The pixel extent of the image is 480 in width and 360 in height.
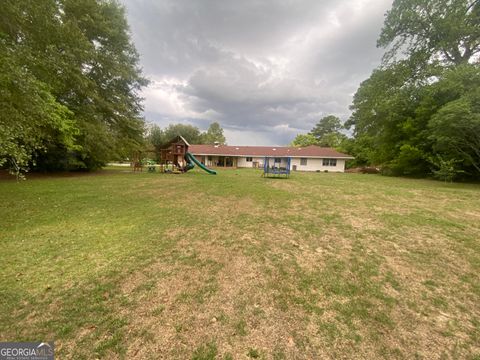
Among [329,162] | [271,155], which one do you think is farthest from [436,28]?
[271,155]

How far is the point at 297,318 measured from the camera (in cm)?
255

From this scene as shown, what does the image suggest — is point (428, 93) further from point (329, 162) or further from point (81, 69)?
point (81, 69)

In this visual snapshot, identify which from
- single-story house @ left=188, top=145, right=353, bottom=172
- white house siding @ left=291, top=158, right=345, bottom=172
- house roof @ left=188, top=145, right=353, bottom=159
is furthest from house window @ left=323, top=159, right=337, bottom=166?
house roof @ left=188, top=145, right=353, bottom=159

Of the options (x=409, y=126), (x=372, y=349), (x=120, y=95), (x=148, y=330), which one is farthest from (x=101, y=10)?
(x=409, y=126)

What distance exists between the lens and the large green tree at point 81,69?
→ 6562 mm

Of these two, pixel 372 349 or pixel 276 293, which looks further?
pixel 276 293

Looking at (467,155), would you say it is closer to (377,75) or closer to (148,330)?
(377,75)

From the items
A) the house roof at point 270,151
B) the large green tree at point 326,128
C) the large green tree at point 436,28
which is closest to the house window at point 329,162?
the house roof at point 270,151

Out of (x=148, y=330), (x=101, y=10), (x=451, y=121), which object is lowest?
(x=148, y=330)

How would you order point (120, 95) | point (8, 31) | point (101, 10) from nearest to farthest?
point (8, 31) → point (101, 10) → point (120, 95)

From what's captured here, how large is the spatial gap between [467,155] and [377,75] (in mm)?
12211

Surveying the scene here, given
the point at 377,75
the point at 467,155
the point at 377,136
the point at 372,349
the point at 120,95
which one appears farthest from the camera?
the point at 377,136

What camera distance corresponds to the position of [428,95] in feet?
59.9

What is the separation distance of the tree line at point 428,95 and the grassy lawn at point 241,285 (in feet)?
43.3
